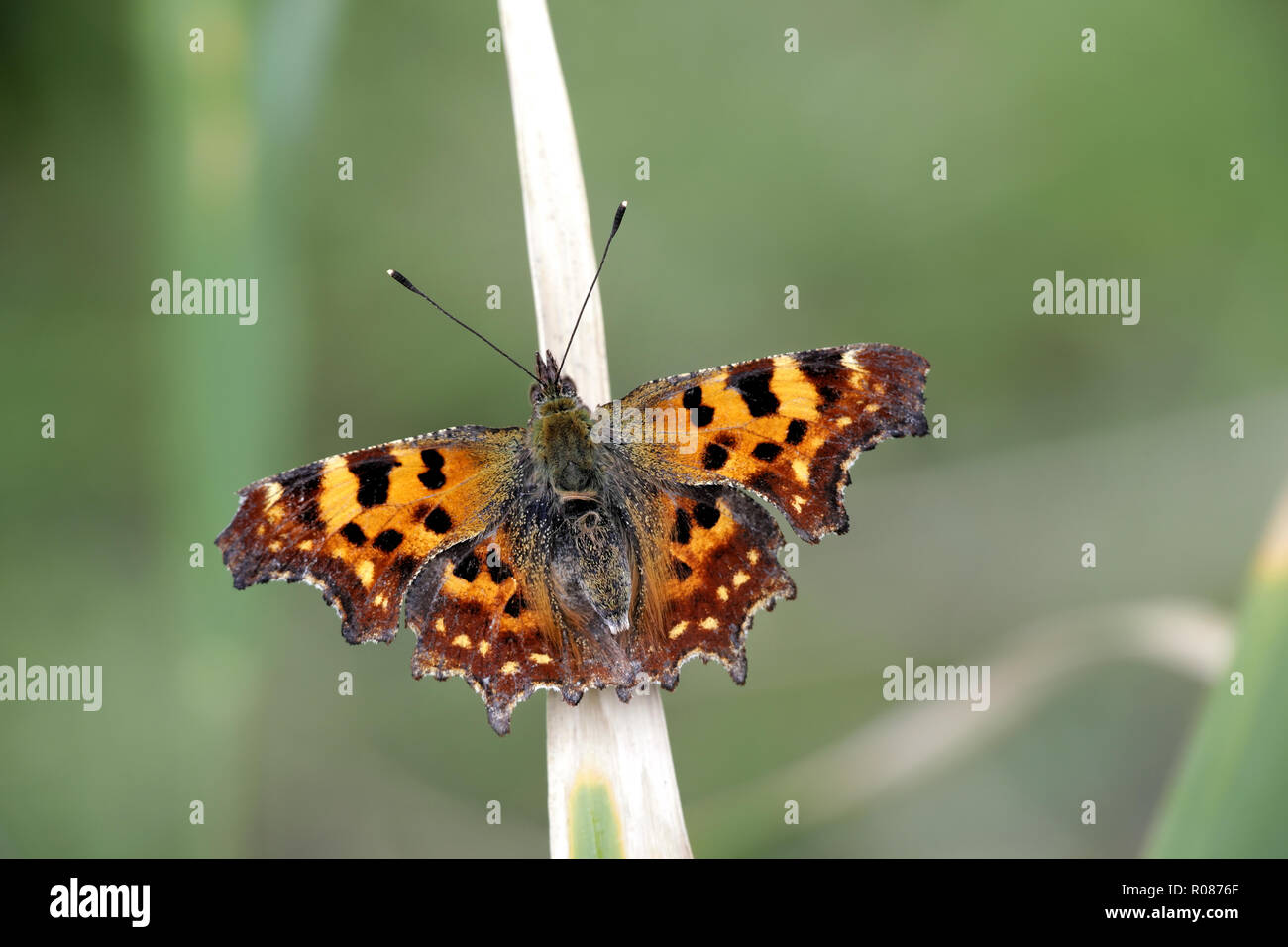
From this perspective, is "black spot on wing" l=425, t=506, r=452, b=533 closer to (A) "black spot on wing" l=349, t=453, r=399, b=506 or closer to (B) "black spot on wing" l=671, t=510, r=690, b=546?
(A) "black spot on wing" l=349, t=453, r=399, b=506

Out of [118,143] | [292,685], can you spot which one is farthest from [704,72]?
[292,685]

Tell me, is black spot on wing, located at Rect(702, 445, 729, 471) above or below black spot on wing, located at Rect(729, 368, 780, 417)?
below
